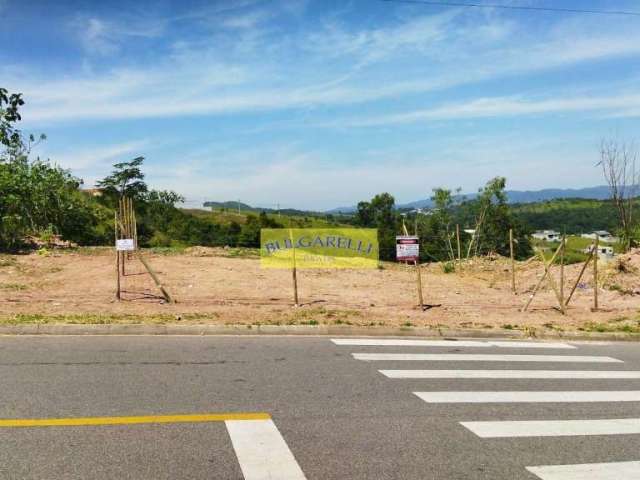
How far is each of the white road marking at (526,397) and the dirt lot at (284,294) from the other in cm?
429

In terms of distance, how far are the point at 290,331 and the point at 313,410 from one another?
4521 mm

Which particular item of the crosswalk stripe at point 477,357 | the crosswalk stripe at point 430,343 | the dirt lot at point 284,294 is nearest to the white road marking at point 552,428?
the crosswalk stripe at point 477,357

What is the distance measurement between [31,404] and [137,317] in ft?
16.1

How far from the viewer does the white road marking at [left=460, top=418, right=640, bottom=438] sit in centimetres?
533

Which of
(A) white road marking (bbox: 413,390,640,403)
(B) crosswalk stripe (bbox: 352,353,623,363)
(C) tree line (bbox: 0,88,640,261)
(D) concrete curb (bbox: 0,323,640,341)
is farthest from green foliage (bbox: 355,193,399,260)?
(A) white road marking (bbox: 413,390,640,403)

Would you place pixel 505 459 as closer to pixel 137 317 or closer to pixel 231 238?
pixel 137 317

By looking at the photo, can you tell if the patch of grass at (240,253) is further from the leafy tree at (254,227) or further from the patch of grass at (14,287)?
the leafy tree at (254,227)

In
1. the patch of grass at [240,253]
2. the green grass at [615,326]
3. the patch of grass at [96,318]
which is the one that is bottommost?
the green grass at [615,326]

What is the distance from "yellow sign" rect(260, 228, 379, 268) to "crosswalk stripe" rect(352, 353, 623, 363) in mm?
11397

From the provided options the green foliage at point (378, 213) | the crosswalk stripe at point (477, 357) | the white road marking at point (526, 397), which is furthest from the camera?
the green foliage at point (378, 213)

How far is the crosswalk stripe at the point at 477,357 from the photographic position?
335 inches

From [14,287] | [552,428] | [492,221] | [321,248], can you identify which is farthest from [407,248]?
[492,221]

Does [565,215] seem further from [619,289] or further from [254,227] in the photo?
[619,289]

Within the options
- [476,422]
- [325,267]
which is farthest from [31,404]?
[325,267]
